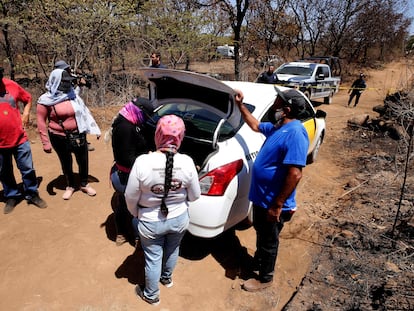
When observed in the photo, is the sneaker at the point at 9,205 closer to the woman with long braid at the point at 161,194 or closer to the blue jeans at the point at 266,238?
the woman with long braid at the point at 161,194

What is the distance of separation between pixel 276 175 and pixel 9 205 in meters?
3.47

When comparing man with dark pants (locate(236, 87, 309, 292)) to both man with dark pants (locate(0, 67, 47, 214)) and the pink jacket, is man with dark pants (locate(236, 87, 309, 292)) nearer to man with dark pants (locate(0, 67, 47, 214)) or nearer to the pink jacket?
Answer: the pink jacket

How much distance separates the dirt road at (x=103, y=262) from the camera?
8.82ft

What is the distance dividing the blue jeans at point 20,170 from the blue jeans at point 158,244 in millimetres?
2372

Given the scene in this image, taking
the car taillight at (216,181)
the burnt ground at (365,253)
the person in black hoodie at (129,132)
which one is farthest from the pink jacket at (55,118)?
the burnt ground at (365,253)

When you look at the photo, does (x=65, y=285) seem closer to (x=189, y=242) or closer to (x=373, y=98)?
(x=189, y=242)

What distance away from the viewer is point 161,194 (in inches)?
86.5

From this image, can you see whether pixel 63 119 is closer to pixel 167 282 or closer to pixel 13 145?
pixel 13 145

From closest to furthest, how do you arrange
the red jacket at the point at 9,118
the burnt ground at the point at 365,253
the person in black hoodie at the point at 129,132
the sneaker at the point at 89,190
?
the burnt ground at the point at 365,253, the person in black hoodie at the point at 129,132, the red jacket at the point at 9,118, the sneaker at the point at 89,190

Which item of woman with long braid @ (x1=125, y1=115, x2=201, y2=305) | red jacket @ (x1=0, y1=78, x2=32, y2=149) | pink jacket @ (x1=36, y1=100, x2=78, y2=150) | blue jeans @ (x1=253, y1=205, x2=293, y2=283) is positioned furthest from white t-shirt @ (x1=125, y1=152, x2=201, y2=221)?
red jacket @ (x1=0, y1=78, x2=32, y2=149)

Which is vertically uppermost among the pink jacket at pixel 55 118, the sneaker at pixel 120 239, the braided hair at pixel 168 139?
the braided hair at pixel 168 139

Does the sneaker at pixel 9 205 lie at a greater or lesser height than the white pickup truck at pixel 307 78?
lesser

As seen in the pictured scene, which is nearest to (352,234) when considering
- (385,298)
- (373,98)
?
(385,298)

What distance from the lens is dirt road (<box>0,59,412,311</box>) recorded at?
2.69 meters
